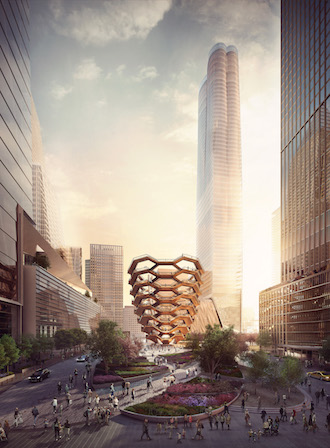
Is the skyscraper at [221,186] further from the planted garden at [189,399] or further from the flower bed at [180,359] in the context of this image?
the planted garden at [189,399]

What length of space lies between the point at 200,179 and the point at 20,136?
145m

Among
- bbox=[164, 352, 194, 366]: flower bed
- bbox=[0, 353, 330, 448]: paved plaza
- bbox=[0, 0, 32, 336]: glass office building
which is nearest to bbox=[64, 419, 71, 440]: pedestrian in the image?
bbox=[0, 353, 330, 448]: paved plaza

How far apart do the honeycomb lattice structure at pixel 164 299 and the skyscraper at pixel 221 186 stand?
7014 centimetres

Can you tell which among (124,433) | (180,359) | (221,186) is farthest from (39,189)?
(221,186)

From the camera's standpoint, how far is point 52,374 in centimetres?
4069

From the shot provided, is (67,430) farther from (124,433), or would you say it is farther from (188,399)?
(188,399)

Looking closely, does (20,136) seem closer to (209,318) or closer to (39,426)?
(39,426)

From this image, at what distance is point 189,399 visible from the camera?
24.1 m

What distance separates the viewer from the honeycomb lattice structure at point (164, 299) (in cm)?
6994

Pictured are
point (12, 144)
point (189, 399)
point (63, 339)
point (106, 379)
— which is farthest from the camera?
point (63, 339)

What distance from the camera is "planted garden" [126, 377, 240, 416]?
22.2 metres

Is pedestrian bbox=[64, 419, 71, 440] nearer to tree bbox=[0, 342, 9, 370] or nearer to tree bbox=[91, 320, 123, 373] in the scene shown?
tree bbox=[0, 342, 9, 370]

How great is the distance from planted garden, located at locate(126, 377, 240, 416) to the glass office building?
20496 millimetres

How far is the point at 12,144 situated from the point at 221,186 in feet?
439
